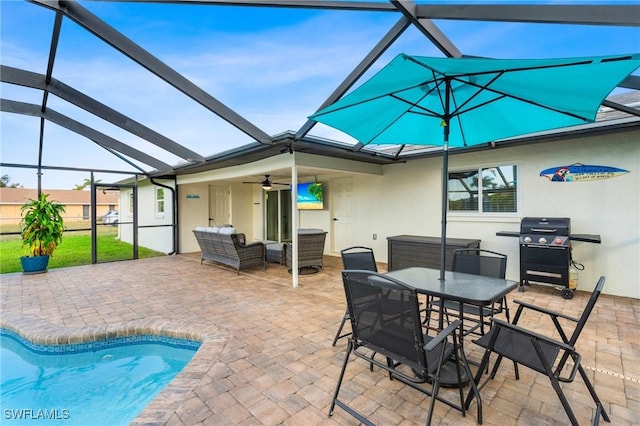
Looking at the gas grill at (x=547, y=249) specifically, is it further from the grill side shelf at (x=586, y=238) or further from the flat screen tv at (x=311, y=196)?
the flat screen tv at (x=311, y=196)

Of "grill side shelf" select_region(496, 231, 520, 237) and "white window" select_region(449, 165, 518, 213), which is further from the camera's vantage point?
"white window" select_region(449, 165, 518, 213)

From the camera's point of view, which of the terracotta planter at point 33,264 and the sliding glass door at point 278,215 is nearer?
the terracotta planter at point 33,264

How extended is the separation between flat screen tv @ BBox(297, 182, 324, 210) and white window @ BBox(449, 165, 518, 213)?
12.6ft

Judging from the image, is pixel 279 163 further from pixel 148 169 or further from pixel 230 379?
pixel 148 169

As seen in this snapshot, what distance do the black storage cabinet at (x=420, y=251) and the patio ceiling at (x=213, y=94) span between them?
2014 millimetres

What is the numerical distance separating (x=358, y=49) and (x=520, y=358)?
392 cm

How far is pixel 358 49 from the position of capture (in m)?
4.11

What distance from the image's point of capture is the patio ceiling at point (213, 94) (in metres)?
2.80

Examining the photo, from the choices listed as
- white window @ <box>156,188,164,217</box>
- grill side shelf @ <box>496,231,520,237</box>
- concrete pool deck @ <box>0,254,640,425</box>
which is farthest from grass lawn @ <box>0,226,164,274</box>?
grill side shelf @ <box>496,231,520,237</box>

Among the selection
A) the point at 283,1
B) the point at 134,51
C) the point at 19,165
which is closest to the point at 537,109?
the point at 283,1

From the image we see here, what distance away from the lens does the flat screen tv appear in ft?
30.7

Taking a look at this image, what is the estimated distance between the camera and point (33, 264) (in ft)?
24.0

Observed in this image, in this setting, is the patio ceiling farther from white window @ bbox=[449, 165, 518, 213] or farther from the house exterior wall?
white window @ bbox=[449, 165, 518, 213]

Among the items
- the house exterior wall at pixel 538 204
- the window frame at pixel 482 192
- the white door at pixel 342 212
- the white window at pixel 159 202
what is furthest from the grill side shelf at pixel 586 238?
the white window at pixel 159 202
